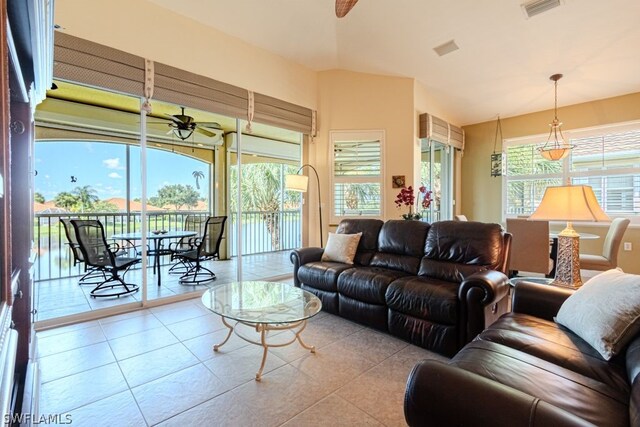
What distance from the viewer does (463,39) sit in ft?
12.5

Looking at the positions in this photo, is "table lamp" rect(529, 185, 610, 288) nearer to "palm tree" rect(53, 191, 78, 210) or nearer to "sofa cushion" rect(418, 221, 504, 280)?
"sofa cushion" rect(418, 221, 504, 280)

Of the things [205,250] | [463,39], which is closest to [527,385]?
[463,39]

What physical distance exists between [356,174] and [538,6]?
2936 millimetres

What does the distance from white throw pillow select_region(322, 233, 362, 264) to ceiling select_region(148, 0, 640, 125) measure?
266 centimetres

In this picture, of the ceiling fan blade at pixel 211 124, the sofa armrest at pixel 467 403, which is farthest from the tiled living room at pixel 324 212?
the ceiling fan blade at pixel 211 124

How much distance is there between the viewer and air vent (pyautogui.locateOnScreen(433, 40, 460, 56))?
12.8 ft

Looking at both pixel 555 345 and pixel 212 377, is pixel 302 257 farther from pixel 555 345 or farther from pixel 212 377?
pixel 555 345

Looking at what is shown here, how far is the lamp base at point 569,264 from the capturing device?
2.20 metres

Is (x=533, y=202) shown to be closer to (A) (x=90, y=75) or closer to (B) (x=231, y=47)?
(B) (x=231, y=47)

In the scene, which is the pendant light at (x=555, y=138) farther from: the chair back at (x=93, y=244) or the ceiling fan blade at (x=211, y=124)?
the chair back at (x=93, y=244)

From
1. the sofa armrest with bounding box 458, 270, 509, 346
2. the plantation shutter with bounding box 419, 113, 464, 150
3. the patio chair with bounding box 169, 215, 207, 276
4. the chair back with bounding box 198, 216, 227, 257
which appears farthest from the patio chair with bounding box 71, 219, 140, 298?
the plantation shutter with bounding box 419, 113, 464, 150

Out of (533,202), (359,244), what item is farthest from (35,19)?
(533,202)

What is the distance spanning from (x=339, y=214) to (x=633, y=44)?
167 inches

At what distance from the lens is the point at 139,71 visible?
323 centimetres
